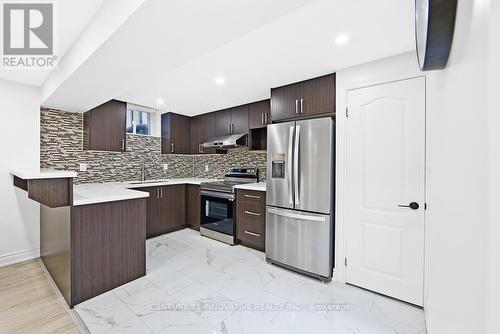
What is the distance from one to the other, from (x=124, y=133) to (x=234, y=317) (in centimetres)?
309

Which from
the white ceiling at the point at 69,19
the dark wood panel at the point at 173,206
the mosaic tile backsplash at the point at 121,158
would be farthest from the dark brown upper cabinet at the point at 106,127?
the white ceiling at the point at 69,19

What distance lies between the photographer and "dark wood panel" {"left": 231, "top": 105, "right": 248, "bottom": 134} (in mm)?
3668

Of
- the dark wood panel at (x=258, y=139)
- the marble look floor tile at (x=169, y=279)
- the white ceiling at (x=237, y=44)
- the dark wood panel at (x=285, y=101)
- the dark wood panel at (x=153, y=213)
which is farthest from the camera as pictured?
the dark wood panel at (x=258, y=139)

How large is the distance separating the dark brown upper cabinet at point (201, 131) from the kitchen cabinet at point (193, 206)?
789 mm

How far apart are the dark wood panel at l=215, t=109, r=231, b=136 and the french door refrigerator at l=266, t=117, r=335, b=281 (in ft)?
4.57

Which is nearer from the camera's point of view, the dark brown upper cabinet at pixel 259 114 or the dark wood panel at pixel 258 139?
the dark brown upper cabinet at pixel 259 114

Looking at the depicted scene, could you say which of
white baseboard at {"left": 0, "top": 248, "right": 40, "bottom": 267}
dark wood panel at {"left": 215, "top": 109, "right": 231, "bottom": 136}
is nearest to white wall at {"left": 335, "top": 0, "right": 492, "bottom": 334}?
dark wood panel at {"left": 215, "top": 109, "right": 231, "bottom": 136}

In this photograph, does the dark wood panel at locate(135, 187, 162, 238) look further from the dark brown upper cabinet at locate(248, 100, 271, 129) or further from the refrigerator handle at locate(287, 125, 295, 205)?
the refrigerator handle at locate(287, 125, 295, 205)

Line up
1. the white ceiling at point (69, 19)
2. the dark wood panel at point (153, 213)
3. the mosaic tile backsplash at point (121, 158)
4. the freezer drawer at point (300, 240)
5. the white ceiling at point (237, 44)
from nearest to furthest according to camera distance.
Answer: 1. the white ceiling at point (237, 44)
2. the white ceiling at point (69, 19)
3. the freezer drawer at point (300, 240)
4. the mosaic tile backsplash at point (121, 158)
5. the dark wood panel at point (153, 213)

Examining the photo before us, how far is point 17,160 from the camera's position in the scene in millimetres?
2732

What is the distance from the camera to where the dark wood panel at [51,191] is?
67.9 inches

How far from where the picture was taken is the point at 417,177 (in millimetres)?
1900

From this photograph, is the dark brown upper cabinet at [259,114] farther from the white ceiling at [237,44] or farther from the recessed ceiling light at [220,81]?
the recessed ceiling light at [220,81]

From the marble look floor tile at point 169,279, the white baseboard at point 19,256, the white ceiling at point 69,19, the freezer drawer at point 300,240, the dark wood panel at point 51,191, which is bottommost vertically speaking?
the marble look floor tile at point 169,279
